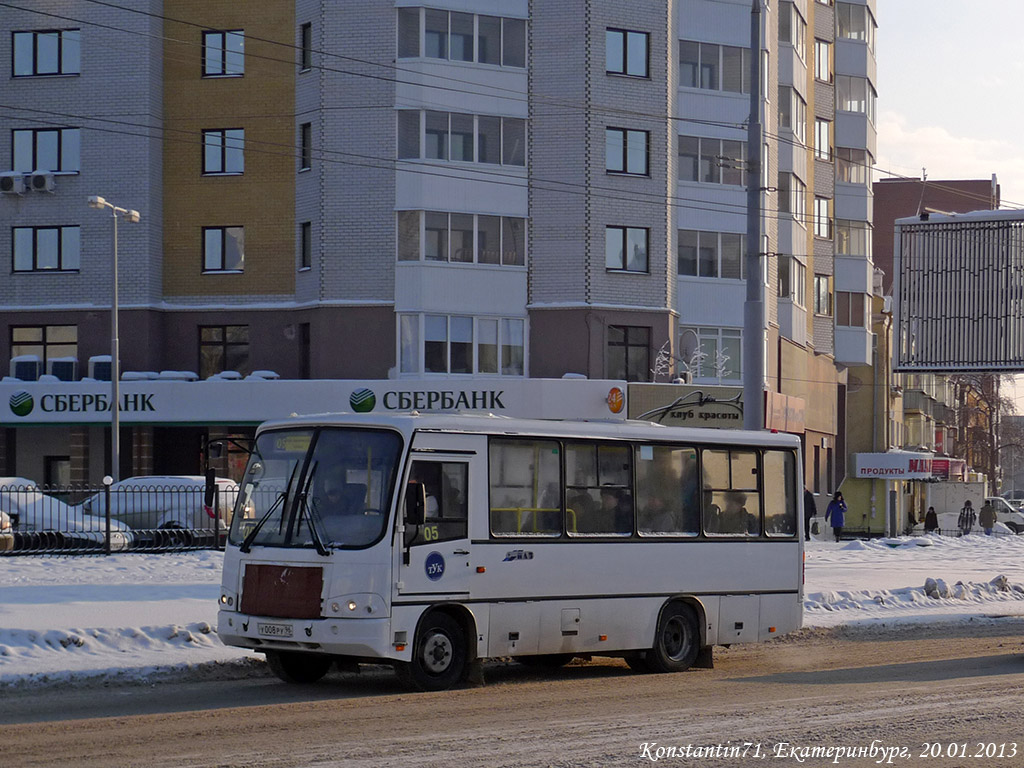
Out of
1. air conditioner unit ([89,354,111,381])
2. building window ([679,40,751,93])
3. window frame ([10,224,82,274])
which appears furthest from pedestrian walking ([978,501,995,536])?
window frame ([10,224,82,274])

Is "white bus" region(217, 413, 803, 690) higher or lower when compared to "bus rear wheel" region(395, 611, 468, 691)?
higher

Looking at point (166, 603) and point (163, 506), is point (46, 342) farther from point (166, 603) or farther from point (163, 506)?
point (166, 603)

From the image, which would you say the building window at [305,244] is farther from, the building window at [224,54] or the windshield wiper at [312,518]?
the windshield wiper at [312,518]

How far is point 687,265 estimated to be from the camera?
1850 inches

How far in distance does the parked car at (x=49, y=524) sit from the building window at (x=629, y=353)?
762 inches

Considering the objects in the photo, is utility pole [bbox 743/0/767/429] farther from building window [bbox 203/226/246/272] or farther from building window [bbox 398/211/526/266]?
building window [bbox 203/226/246/272]

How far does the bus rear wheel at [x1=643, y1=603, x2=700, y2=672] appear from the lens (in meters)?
16.3

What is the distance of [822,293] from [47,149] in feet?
94.2

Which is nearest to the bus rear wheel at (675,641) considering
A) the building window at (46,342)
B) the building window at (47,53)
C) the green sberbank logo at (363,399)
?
the green sberbank logo at (363,399)

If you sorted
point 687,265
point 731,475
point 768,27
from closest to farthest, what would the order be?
point 731,475 → point 687,265 → point 768,27

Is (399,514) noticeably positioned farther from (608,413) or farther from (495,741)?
(608,413)

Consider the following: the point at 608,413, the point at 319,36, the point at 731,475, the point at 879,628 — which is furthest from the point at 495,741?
the point at 319,36

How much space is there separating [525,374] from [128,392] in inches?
448

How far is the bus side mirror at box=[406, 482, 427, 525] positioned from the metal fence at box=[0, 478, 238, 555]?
13494 millimetres
